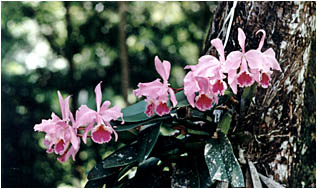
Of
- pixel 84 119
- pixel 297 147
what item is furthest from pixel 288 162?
pixel 84 119

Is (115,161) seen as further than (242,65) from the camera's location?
Yes

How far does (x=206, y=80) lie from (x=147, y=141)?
0.19 m

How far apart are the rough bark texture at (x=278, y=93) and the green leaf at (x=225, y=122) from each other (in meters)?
0.04

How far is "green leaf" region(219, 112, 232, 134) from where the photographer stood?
777mm

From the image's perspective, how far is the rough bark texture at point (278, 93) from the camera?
82 centimetres

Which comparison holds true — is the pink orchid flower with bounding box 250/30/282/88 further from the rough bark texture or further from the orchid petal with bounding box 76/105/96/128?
the orchid petal with bounding box 76/105/96/128

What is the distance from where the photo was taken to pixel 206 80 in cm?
67

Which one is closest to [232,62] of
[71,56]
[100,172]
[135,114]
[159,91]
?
[159,91]

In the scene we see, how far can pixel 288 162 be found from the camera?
84 cm

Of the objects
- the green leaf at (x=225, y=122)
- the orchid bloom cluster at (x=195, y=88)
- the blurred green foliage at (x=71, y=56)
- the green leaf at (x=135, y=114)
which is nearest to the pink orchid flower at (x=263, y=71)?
the orchid bloom cluster at (x=195, y=88)

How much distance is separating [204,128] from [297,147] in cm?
22

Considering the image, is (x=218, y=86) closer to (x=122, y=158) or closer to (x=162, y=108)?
(x=162, y=108)

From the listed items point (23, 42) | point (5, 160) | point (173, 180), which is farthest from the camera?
point (23, 42)

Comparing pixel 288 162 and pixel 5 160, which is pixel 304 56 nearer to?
pixel 288 162
